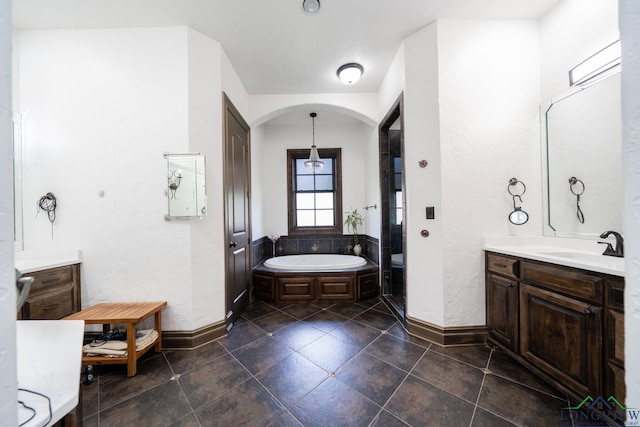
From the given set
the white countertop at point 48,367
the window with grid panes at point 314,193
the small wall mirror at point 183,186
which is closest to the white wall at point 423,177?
the small wall mirror at point 183,186

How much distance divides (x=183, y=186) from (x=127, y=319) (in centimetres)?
108

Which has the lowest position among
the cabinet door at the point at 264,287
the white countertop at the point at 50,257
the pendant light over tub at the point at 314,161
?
the cabinet door at the point at 264,287

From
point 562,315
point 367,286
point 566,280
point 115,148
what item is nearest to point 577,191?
point 566,280

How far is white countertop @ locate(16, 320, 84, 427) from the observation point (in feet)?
1.93

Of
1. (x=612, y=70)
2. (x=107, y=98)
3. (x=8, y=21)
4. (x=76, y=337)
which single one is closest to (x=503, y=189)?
(x=612, y=70)

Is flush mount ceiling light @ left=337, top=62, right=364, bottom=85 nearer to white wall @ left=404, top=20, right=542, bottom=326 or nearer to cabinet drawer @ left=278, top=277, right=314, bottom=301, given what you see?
white wall @ left=404, top=20, right=542, bottom=326

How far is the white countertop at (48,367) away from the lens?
1.93 ft

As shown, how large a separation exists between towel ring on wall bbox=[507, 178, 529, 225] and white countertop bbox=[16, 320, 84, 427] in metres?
2.74

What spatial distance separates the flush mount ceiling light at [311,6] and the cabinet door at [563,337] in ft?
8.60

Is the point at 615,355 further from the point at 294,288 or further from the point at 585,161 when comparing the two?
the point at 294,288

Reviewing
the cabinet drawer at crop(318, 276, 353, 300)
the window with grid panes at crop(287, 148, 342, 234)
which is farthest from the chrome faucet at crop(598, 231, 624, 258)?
the window with grid panes at crop(287, 148, 342, 234)

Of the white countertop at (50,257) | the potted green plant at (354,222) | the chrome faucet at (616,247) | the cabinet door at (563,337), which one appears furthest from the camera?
the potted green plant at (354,222)

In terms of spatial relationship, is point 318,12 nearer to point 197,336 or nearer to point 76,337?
point 76,337

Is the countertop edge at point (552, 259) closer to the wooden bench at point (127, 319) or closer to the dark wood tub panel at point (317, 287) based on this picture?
the dark wood tub panel at point (317, 287)
